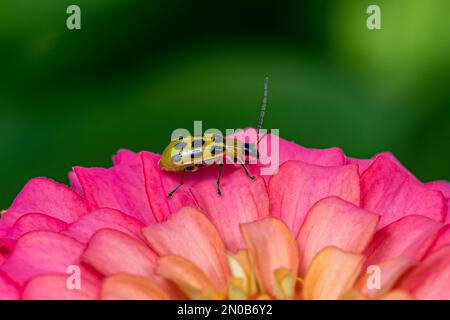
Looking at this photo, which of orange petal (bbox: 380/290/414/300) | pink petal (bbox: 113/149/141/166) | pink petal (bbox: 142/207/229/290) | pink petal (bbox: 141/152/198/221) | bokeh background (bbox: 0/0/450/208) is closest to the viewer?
orange petal (bbox: 380/290/414/300)

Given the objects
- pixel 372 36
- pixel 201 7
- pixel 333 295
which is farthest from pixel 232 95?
pixel 333 295

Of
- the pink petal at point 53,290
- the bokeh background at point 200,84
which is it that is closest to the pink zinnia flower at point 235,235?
the pink petal at point 53,290

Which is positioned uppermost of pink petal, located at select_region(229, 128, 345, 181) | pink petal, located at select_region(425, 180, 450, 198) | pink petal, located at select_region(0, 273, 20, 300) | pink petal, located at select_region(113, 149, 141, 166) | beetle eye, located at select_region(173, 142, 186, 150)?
beetle eye, located at select_region(173, 142, 186, 150)

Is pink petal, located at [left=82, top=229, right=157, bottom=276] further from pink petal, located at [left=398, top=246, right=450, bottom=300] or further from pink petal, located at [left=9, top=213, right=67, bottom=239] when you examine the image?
pink petal, located at [left=398, top=246, right=450, bottom=300]

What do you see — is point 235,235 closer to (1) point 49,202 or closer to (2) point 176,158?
(2) point 176,158

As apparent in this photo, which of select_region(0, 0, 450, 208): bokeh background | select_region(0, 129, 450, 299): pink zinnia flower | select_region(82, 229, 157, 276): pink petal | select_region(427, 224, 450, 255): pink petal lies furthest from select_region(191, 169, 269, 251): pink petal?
select_region(0, 0, 450, 208): bokeh background

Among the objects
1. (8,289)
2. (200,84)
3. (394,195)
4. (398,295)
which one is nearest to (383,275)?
(398,295)
